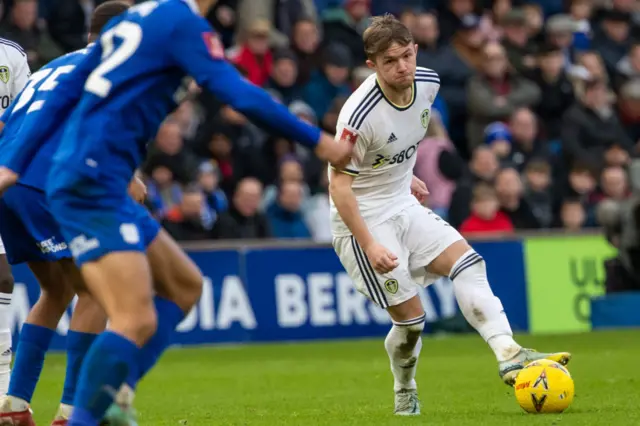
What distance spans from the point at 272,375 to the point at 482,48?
9.56 metres

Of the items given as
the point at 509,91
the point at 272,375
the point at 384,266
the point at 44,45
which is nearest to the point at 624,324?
the point at 509,91

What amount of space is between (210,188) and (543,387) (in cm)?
940

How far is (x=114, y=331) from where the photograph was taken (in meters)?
6.26

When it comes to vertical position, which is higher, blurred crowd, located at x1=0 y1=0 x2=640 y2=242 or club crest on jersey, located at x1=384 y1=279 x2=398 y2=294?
club crest on jersey, located at x1=384 y1=279 x2=398 y2=294

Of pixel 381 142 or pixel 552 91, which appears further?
pixel 552 91

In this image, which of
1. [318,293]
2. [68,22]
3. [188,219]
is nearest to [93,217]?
[318,293]

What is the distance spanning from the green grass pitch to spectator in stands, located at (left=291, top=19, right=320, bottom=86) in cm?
464

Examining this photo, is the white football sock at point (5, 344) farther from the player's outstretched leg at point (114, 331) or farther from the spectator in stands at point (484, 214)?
the spectator in stands at point (484, 214)

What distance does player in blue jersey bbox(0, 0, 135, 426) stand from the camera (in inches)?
312

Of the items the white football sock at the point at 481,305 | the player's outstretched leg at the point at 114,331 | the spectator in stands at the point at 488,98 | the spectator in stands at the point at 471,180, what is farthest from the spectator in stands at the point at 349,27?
the player's outstretched leg at the point at 114,331

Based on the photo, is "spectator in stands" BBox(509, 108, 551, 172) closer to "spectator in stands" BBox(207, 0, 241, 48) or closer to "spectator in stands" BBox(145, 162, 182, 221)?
"spectator in stands" BBox(207, 0, 241, 48)

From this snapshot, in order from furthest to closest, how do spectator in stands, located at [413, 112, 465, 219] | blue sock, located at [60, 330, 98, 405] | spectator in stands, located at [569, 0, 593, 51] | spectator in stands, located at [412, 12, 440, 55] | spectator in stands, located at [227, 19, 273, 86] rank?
1. spectator in stands, located at [569, 0, 593, 51]
2. spectator in stands, located at [412, 12, 440, 55]
3. spectator in stands, located at [227, 19, 273, 86]
4. spectator in stands, located at [413, 112, 465, 219]
5. blue sock, located at [60, 330, 98, 405]

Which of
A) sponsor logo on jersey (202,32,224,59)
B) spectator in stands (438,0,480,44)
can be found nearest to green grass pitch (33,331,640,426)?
sponsor logo on jersey (202,32,224,59)

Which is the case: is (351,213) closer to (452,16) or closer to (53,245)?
(53,245)
